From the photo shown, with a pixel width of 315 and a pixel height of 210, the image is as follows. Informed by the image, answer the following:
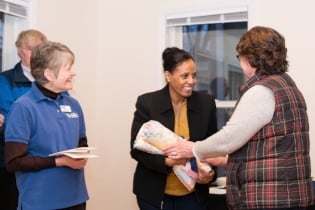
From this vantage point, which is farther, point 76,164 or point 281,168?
point 76,164

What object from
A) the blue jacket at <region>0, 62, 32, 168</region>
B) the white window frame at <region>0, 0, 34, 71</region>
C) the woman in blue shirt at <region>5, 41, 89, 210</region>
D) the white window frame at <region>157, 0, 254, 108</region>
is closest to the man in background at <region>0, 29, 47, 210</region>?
the blue jacket at <region>0, 62, 32, 168</region>

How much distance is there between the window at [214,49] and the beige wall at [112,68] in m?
0.13

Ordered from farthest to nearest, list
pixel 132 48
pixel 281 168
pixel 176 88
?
pixel 132 48
pixel 176 88
pixel 281 168

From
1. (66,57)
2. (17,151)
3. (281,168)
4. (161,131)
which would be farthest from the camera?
(161,131)

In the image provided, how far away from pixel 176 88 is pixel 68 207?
0.93m

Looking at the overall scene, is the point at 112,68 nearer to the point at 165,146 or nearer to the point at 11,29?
the point at 11,29

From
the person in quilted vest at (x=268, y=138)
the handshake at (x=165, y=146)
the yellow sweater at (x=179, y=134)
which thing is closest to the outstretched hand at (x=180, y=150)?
the handshake at (x=165, y=146)

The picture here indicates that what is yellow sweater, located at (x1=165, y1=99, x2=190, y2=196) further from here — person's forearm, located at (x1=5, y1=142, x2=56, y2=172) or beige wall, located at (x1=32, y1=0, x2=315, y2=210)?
beige wall, located at (x1=32, y1=0, x2=315, y2=210)

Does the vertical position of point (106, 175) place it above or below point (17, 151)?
below

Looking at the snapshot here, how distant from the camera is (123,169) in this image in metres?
3.63

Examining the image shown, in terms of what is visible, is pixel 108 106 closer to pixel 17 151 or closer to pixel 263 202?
pixel 17 151

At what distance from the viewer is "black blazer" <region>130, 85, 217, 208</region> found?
234cm

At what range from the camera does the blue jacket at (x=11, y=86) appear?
2564 millimetres

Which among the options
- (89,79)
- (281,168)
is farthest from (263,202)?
(89,79)
